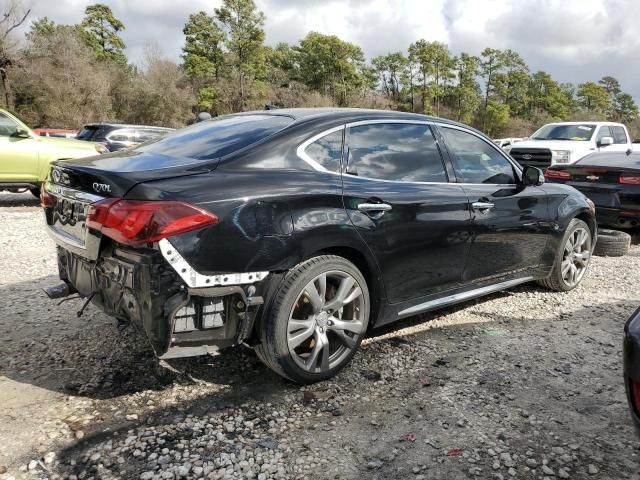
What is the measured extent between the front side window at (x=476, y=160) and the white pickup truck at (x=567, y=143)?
8195 mm

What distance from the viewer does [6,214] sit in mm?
8945

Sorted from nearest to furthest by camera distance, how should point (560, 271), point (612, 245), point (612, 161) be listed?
point (560, 271), point (612, 245), point (612, 161)

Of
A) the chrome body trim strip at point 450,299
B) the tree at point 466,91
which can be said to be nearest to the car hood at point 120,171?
the chrome body trim strip at point 450,299

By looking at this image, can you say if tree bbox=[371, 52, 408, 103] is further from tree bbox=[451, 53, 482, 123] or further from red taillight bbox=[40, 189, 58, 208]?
red taillight bbox=[40, 189, 58, 208]

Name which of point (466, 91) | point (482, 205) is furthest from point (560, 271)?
point (466, 91)

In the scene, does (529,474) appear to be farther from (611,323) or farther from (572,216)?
(572,216)

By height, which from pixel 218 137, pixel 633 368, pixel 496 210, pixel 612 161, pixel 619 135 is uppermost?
pixel 619 135

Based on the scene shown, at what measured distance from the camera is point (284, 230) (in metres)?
2.82

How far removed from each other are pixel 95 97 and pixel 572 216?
3126cm

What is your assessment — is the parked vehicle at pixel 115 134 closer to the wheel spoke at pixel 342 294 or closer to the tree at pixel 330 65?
the wheel spoke at pixel 342 294

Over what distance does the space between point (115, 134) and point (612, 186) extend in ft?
33.9

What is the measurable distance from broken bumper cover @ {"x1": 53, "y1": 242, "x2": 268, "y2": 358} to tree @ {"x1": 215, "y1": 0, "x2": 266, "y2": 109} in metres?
40.5

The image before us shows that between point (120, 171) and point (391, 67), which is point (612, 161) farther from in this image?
point (391, 67)

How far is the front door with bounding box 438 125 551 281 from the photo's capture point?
3945mm
